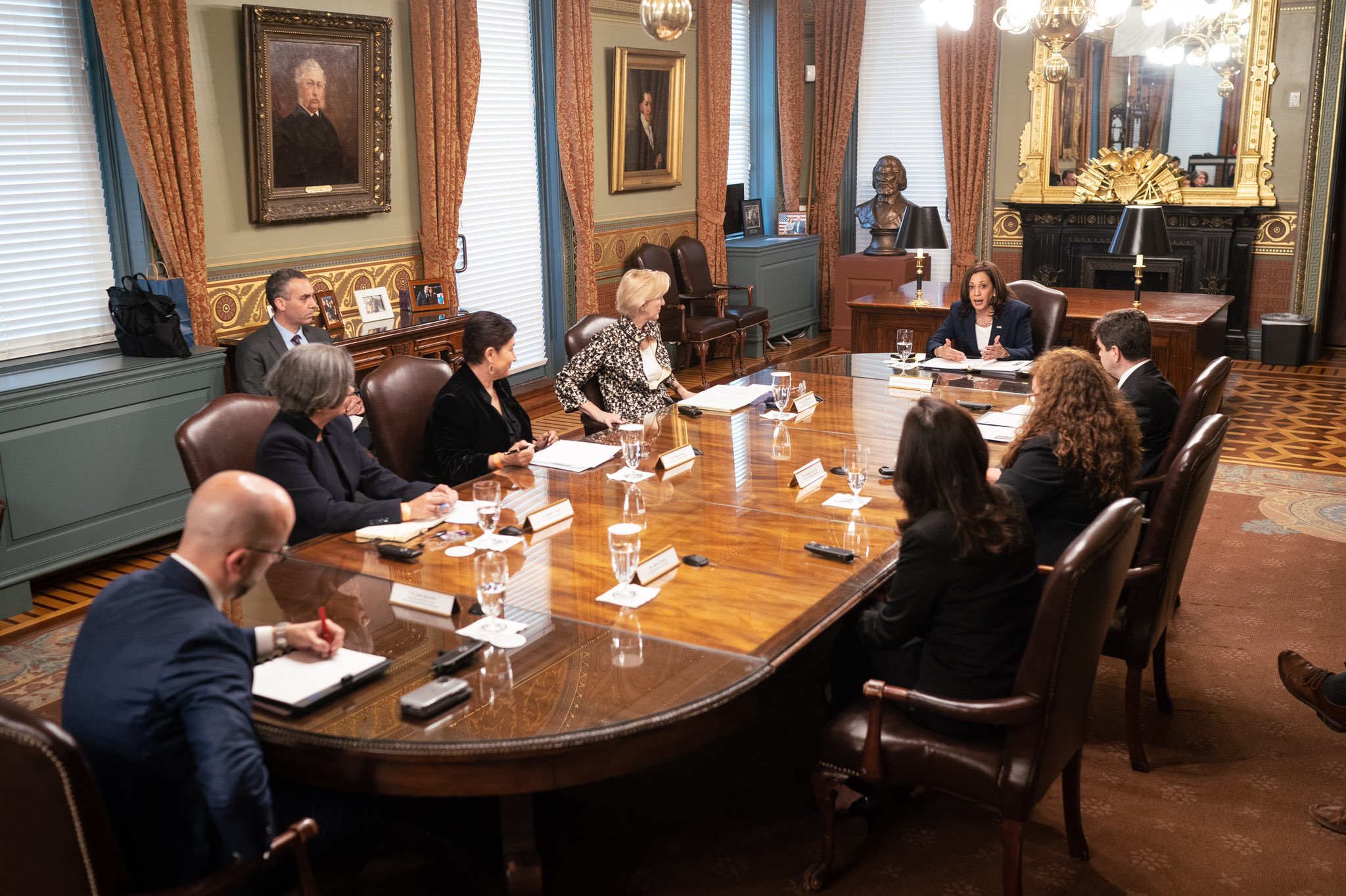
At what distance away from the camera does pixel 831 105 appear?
1055 centimetres

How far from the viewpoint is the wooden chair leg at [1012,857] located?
2445 millimetres

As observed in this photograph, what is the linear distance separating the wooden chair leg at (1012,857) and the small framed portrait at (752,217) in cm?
821

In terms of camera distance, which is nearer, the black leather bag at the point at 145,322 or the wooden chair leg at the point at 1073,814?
the wooden chair leg at the point at 1073,814

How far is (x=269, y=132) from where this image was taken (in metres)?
5.79

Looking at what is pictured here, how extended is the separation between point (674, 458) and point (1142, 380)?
1.73 metres

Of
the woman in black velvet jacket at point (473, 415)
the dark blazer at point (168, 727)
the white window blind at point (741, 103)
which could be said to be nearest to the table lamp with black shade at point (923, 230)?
the white window blind at point (741, 103)

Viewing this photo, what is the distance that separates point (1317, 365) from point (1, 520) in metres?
9.18

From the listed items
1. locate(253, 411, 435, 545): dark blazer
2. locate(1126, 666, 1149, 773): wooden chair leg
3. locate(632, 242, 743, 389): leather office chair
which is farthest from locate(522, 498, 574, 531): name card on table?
locate(632, 242, 743, 389): leather office chair

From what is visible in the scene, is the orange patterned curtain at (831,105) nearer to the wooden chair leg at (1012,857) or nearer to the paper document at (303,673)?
the wooden chair leg at (1012,857)

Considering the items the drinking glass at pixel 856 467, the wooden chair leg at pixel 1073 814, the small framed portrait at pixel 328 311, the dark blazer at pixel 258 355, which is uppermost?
the small framed portrait at pixel 328 311

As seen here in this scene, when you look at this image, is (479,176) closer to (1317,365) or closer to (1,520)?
(1,520)

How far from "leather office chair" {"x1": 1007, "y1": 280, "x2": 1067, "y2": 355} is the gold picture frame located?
368cm

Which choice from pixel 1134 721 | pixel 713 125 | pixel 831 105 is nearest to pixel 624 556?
pixel 1134 721

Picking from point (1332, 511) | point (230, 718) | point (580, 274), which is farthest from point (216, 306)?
point (1332, 511)
